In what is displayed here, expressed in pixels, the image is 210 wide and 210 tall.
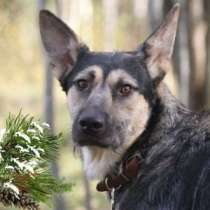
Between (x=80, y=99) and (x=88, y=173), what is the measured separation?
554 mm

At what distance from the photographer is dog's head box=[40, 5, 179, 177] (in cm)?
482

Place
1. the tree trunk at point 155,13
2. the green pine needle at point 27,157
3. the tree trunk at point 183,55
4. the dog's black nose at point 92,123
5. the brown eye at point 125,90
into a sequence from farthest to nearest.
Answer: the tree trunk at point 183,55 < the tree trunk at point 155,13 < the brown eye at point 125,90 < the dog's black nose at point 92,123 < the green pine needle at point 27,157

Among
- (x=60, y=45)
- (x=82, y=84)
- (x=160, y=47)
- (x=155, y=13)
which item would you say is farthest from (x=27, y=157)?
(x=155, y=13)

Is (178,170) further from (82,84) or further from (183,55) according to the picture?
(183,55)

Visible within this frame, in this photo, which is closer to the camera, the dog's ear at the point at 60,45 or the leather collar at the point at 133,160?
the leather collar at the point at 133,160

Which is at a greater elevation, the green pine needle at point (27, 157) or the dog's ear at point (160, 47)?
the dog's ear at point (160, 47)

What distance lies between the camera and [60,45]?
5.63m

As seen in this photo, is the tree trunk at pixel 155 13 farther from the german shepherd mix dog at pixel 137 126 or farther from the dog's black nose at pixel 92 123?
the dog's black nose at pixel 92 123

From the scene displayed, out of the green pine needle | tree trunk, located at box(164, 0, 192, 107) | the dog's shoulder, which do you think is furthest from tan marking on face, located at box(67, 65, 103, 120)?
tree trunk, located at box(164, 0, 192, 107)

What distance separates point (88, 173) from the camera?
5.24 m

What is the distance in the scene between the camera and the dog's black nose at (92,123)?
15.5 feet

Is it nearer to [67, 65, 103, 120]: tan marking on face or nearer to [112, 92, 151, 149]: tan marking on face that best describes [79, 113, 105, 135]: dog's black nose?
[112, 92, 151, 149]: tan marking on face

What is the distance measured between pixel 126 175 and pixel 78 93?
0.75 m

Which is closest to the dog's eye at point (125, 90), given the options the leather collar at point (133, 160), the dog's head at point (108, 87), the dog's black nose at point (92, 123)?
the dog's head at point (108, 87)
